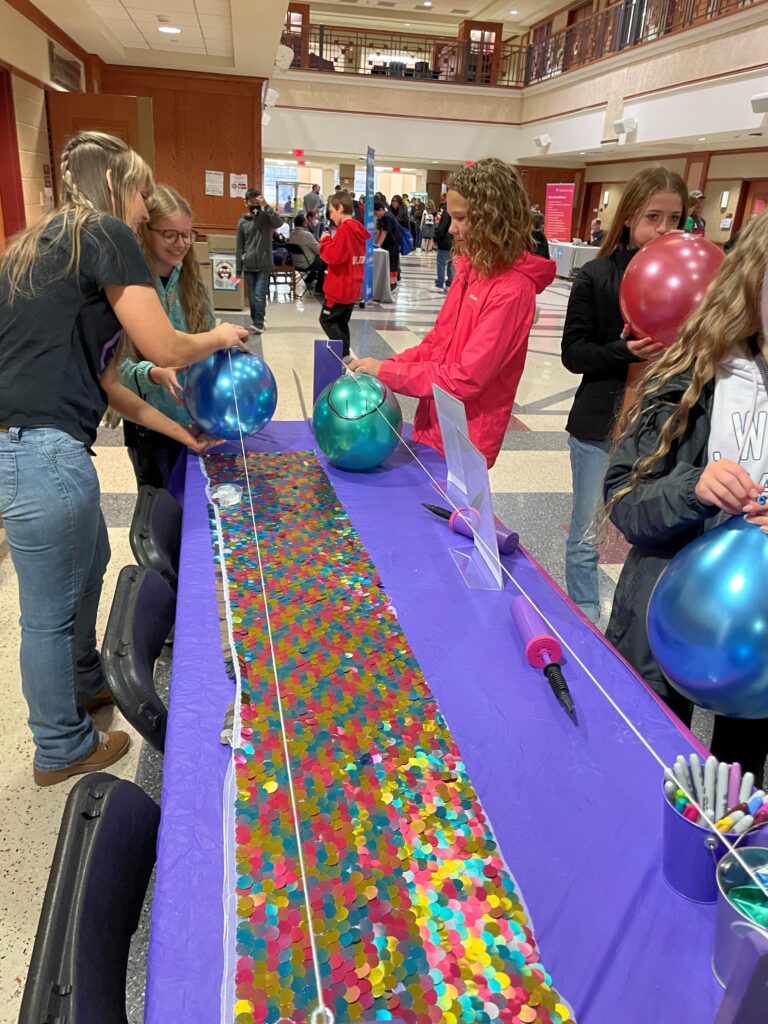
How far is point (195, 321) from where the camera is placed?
232 cm

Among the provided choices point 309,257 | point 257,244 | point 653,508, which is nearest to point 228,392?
point 653,508

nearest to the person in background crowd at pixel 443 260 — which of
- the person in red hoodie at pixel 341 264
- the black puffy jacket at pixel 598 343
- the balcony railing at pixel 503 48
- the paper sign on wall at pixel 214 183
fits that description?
the paper sign on wall at pixel 214 183

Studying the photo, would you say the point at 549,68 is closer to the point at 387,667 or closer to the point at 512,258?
the point at 512,258

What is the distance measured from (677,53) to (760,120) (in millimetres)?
2571

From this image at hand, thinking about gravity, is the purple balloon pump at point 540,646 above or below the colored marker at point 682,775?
below

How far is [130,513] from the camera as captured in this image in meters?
3.31

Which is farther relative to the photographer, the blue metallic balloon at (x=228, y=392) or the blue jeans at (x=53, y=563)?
the blue metallic balloon at (x=228, y=392)

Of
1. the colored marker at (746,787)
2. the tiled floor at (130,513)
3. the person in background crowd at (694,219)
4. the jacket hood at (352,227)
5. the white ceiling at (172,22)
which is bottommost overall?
the tiled floor at (130,513)

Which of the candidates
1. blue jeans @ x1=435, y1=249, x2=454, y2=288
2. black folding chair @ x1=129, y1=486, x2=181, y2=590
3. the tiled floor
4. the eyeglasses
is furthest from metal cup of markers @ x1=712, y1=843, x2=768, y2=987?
blue jeans @ x1=435, y1=249, x2=454, y2=288

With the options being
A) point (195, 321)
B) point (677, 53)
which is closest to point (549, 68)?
point (677, 53)

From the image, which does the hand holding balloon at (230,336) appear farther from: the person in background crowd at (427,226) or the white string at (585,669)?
the person in background crowd at (427,226)

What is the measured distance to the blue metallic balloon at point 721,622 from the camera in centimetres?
95

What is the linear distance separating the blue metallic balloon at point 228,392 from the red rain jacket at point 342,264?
4685 mm

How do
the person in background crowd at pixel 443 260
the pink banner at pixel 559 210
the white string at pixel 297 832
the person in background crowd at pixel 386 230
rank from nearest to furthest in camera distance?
the white string at pixel 297 832 < the person in background crowd at pixel 386 230 < the person in background crowd at pixel 443 260 < the pink banner at pixel 559 210
